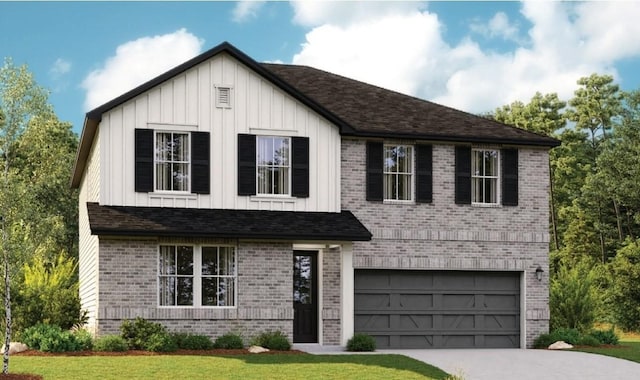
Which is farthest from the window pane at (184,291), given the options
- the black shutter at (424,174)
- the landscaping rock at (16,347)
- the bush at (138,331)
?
the black shutter at (424,174)

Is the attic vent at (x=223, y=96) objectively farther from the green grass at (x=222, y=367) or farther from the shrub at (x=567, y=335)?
the shrub at (x=567, y=335)

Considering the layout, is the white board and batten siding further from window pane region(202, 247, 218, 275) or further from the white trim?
the white trim

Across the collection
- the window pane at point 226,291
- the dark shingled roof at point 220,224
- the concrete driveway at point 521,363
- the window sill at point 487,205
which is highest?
the window sill at point 487,205

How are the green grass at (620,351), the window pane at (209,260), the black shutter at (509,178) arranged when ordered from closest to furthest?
the green grass at (620,351) → the window pane at (209,260) → the black shutter at (509,178)

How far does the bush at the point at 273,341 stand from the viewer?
2441cm

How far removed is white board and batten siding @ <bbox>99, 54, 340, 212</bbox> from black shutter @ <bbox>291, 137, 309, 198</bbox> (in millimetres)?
152

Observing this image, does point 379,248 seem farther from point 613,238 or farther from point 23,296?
point 613,238

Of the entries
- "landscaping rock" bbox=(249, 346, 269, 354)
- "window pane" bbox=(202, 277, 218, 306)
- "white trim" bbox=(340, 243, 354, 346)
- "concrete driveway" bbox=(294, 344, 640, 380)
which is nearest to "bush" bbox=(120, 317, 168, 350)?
"window pane" bbox=(202, 277, 218, 306)

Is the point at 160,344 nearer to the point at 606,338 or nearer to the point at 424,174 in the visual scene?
the point at 424,174

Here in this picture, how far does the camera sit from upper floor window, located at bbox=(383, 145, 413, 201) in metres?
27.6

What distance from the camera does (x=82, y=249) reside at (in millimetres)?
32219

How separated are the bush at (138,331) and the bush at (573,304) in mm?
12626

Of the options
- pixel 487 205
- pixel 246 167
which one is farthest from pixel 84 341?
pixel 487 205

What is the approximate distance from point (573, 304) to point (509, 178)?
461 cm
